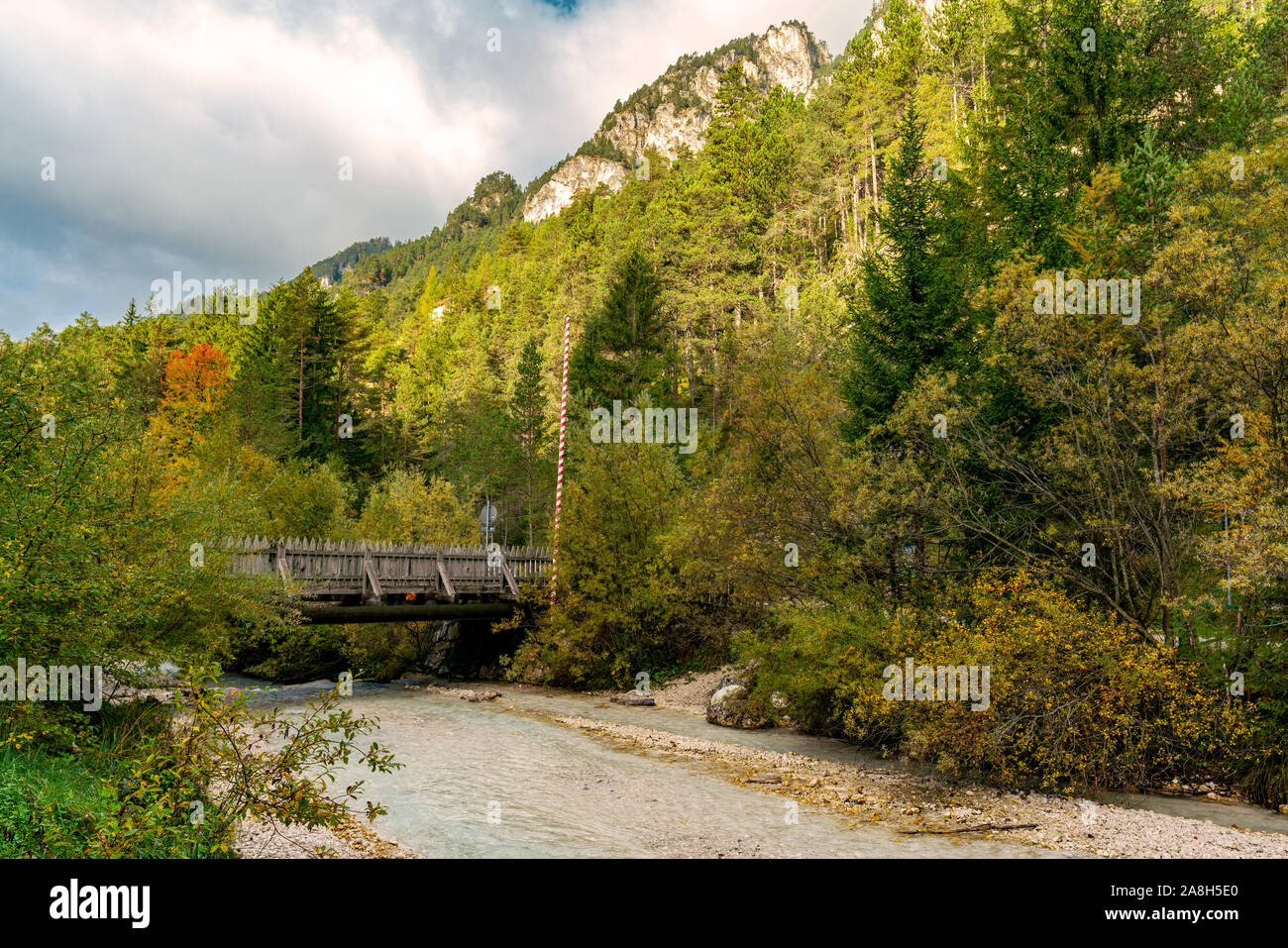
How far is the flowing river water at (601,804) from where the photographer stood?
10.1 m

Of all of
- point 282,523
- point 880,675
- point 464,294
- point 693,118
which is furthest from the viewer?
point 693,118

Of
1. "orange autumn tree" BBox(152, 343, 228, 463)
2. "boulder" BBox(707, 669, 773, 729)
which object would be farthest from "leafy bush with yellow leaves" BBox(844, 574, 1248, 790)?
"orange autumn tree" BBox(152, 343, 228, 463)

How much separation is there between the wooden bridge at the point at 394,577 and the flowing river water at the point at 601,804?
5174mm

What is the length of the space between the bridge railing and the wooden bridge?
3 centimetres

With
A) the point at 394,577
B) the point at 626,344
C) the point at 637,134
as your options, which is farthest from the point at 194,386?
the point at 637,134

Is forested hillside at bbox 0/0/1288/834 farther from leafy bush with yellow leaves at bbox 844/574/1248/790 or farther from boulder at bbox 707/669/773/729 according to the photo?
boulder at bbox 707/669/773/729

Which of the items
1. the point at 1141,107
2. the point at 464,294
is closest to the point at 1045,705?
the point at 1141,107

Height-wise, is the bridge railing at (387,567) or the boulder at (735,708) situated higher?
the bridge railing at (387,567)

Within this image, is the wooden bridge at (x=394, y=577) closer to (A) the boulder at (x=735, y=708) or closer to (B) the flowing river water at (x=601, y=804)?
(B) the flowing river water at (x=601, y=804)

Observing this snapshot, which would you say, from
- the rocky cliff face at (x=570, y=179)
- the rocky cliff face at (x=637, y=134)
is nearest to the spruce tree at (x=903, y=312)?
the rocky cliff face at (x=637, y=134)

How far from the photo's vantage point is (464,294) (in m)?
91.2
